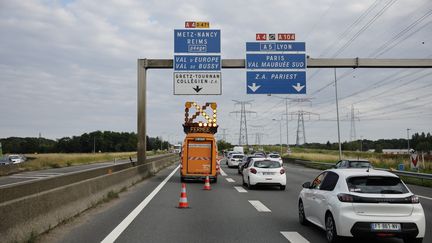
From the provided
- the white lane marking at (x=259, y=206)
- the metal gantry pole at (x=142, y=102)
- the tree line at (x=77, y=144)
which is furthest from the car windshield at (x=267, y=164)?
the tree line at (x=77, y=144)

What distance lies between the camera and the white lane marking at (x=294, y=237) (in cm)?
840

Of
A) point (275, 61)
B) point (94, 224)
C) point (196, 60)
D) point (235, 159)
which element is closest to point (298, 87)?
point (275, 61)

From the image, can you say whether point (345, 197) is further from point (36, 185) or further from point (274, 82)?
point (274, 82)

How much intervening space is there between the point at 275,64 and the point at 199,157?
6736 millimetres

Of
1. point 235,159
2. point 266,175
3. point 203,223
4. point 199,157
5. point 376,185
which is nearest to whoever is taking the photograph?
point 376,185

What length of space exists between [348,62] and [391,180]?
18458mm

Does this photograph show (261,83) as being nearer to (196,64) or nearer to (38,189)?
(196,64)

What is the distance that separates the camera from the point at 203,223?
10.5m

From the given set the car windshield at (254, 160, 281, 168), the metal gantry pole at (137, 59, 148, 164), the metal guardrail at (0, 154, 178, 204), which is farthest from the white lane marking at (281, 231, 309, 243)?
the metal gantry pole at (137, 59, 148, 164)

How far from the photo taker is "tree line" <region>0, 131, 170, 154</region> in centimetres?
16124

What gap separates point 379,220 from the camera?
7711 mm

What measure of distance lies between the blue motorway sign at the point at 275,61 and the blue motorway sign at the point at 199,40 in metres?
A: 1.94

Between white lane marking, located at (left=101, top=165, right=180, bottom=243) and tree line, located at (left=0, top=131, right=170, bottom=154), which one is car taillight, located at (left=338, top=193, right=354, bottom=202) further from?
tree line, located at (left=0, top=131, right=170, bottom=154)

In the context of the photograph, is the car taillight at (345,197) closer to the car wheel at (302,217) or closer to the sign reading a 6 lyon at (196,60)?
the car wheel at (302,217)
